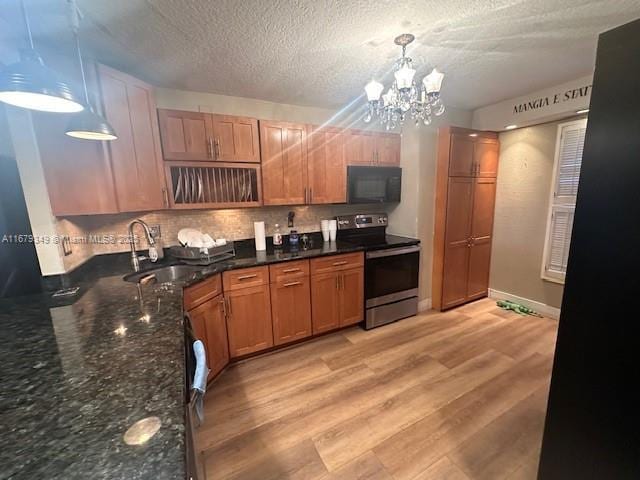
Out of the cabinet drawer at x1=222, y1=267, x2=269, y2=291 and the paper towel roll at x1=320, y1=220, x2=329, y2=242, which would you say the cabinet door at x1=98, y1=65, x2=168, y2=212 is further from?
the paper towel roll at x1=320, y1=220, x2=329, y2=242

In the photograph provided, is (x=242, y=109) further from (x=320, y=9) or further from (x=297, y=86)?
(x=320, y=9)

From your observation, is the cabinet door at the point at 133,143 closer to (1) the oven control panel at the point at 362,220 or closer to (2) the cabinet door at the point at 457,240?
(1) the oven control panel at the point at 362,220

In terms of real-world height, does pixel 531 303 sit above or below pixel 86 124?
below

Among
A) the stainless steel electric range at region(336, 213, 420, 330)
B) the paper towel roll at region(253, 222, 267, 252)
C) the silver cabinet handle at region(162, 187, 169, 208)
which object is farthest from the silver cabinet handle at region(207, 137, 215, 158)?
the stainless steel electric range at region(336, 213, 420, 330)

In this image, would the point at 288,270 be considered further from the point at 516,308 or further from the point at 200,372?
the point at 516,308

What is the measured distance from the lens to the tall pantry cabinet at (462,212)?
319 cm

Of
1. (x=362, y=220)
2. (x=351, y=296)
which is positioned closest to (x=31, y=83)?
(x=351, y=296)

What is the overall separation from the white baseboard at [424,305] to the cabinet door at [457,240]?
18cm

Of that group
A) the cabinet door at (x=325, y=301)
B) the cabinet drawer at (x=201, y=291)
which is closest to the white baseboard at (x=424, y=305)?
the cabinet door at (x=325, y=301)

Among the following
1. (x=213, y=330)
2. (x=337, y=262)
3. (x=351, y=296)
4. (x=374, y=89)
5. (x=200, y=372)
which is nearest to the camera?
Result: (x=200, y=372)

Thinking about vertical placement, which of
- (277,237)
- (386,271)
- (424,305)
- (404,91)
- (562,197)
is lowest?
(424,305)

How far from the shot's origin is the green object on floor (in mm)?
3318

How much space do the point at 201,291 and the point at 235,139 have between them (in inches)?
55.0

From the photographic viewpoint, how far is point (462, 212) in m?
3.35
